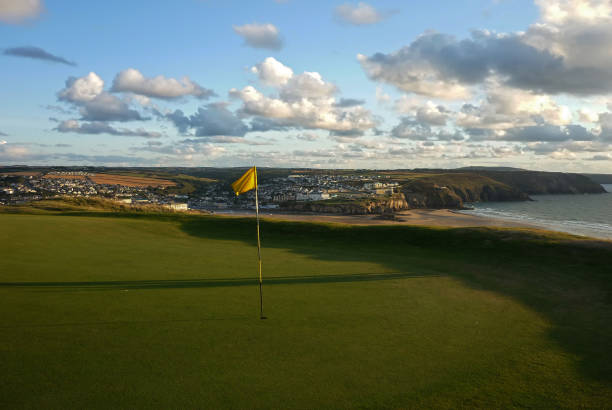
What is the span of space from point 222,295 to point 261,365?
530cm

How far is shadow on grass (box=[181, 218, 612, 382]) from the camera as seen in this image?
1073 cm

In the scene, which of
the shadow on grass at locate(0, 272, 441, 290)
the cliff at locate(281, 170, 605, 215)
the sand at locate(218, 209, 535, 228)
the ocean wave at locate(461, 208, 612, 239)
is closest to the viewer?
the shadow on grass at locate(0, 272, 441, 290)

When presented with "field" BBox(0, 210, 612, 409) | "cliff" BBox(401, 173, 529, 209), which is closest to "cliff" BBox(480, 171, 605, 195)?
"cliff" BBox(401, 173, 529, 209)

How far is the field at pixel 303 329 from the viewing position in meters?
6.48

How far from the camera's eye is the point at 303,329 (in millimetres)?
9312

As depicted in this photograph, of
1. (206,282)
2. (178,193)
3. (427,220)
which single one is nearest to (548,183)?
(427,220)

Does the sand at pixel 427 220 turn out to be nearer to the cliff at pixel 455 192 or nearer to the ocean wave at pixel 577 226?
the ocean wave at pixel 577 226

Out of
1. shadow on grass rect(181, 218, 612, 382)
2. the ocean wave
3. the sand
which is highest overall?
shadow on grass rect(181, 218, 612, 382)

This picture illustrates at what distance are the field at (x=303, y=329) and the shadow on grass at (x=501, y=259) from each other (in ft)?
0.38

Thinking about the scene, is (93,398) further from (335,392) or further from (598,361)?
(598,361)

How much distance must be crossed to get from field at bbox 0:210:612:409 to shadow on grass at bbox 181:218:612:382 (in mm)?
115

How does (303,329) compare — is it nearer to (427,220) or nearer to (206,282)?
(206,282)

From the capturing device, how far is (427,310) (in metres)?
11.4

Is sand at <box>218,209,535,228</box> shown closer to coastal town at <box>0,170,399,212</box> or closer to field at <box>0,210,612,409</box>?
coastal town at <box>0,170,399,212</box>
